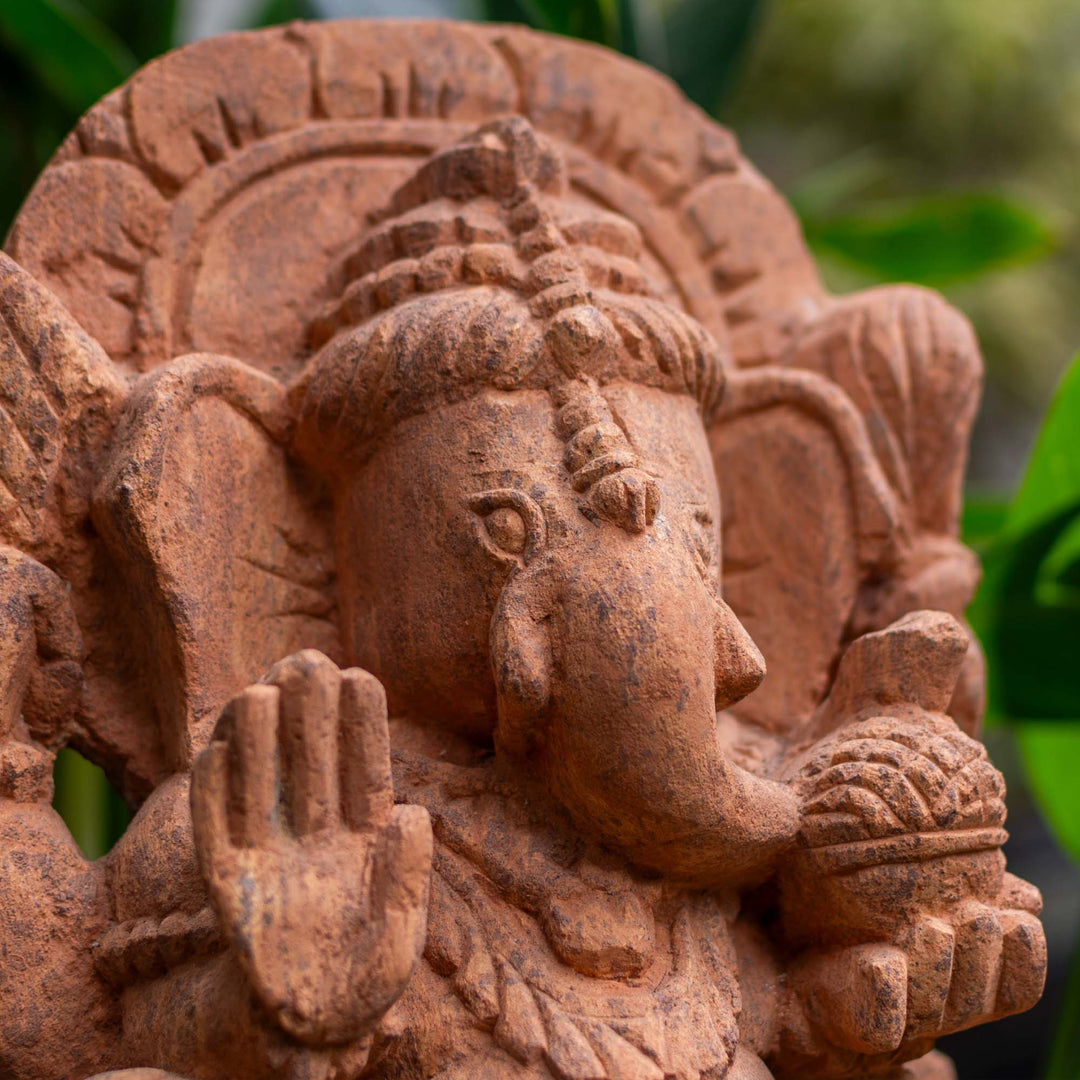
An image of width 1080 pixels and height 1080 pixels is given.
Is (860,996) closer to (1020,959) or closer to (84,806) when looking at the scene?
(1020,959)

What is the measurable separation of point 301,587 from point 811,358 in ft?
2.73

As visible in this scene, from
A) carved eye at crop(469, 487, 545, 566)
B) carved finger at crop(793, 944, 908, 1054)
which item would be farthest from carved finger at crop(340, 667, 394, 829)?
carved finger at crop(793, 944, 908, 1054)

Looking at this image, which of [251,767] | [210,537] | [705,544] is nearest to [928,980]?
[705,544]

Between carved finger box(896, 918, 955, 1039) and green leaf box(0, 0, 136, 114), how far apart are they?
6.78ft

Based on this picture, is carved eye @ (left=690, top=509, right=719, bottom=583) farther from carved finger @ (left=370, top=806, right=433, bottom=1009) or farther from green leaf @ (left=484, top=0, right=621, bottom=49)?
green leaf @ (left=484, top=0, right=621, bottom=49)

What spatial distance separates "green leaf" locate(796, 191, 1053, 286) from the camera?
2.68 meters

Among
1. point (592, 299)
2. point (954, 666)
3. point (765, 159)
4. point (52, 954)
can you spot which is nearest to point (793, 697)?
point (954, 666)

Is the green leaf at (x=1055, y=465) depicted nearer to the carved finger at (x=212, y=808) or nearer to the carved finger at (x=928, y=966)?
the carved finger at (x=928, y=966)

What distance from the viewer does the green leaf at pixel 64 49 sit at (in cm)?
221

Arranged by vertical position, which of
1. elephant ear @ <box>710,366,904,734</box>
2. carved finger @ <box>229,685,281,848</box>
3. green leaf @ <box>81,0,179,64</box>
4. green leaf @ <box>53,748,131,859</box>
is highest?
green leaf @ <box>81,0,179,64</box>

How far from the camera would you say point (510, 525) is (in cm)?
125

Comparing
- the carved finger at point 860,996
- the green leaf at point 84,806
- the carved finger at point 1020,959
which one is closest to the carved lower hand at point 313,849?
the carved finger at point 860,996

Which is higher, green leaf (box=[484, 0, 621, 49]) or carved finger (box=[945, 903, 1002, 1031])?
green leaf (box=[484, 0, 621, 49])

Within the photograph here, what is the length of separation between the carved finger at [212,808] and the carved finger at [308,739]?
0.18ft
